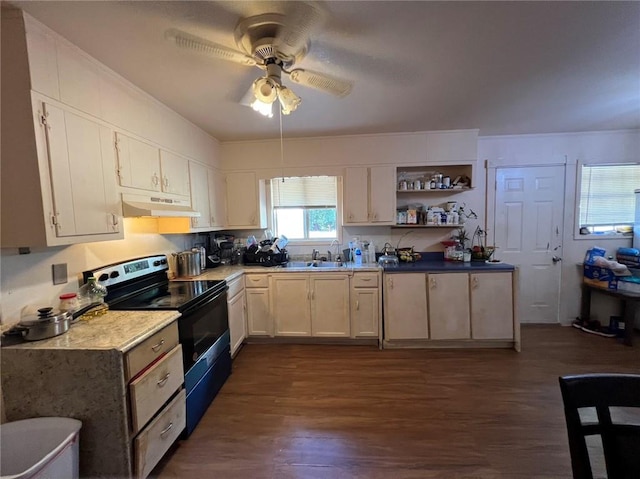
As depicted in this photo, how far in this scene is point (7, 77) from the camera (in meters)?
1.31

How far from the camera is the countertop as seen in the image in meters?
1.31

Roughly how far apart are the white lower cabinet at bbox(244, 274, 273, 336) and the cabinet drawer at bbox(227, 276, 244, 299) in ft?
0.34

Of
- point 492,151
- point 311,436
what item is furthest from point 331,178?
point 311,436

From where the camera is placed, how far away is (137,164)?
202cm

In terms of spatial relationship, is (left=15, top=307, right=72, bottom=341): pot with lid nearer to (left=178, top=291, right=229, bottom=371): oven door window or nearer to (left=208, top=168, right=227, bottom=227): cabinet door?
(left=178, top=291, right=229, bottom=371): oven door window

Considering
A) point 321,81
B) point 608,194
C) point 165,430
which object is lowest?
point 165,430

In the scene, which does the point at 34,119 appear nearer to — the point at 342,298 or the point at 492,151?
the point at 342,298

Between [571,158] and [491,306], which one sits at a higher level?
[571,158]

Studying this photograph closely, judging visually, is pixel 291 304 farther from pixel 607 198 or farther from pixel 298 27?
pixel 607 198

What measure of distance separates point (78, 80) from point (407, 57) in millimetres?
1914

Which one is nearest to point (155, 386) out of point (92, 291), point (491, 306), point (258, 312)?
point (92, 291)

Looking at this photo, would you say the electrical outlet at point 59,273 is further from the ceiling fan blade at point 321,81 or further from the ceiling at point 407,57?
the ceiling fan blade at point 321,81

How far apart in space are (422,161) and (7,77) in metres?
3.31

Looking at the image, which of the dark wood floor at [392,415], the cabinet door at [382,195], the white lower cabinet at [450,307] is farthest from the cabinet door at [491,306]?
the cabinet door at [382,195]
